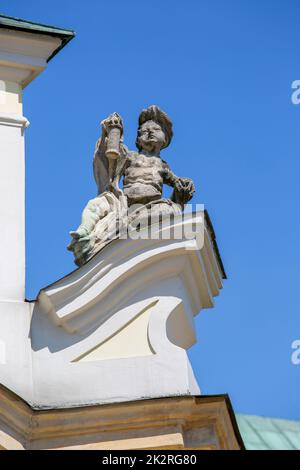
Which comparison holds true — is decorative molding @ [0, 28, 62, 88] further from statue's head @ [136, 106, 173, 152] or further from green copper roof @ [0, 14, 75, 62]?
statue's head @ [136, 106, 173, 152]

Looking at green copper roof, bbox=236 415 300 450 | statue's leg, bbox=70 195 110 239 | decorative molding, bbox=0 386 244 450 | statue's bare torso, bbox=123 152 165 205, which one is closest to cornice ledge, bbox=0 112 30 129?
statue's bare torso, bbox=123 152 165 205

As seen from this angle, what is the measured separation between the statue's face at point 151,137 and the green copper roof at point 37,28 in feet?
3.51

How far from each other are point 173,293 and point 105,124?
66.5 inches

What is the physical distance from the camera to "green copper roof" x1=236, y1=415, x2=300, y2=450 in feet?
85.4

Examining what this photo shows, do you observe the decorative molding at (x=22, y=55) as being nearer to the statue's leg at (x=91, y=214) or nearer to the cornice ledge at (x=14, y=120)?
the cornice ledge at (x=14, y=120)

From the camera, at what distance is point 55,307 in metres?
17.9

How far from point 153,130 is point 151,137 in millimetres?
93

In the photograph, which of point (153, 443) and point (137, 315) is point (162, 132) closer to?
point (137, 315)

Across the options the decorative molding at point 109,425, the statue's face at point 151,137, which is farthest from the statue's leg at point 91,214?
the decorative molding at point 109,425

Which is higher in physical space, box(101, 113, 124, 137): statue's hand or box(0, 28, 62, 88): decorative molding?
box(0, 28, 62, 88): decorative molding

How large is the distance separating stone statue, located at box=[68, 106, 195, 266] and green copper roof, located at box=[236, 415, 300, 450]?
23.9ft

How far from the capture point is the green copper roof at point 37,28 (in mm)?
19203
